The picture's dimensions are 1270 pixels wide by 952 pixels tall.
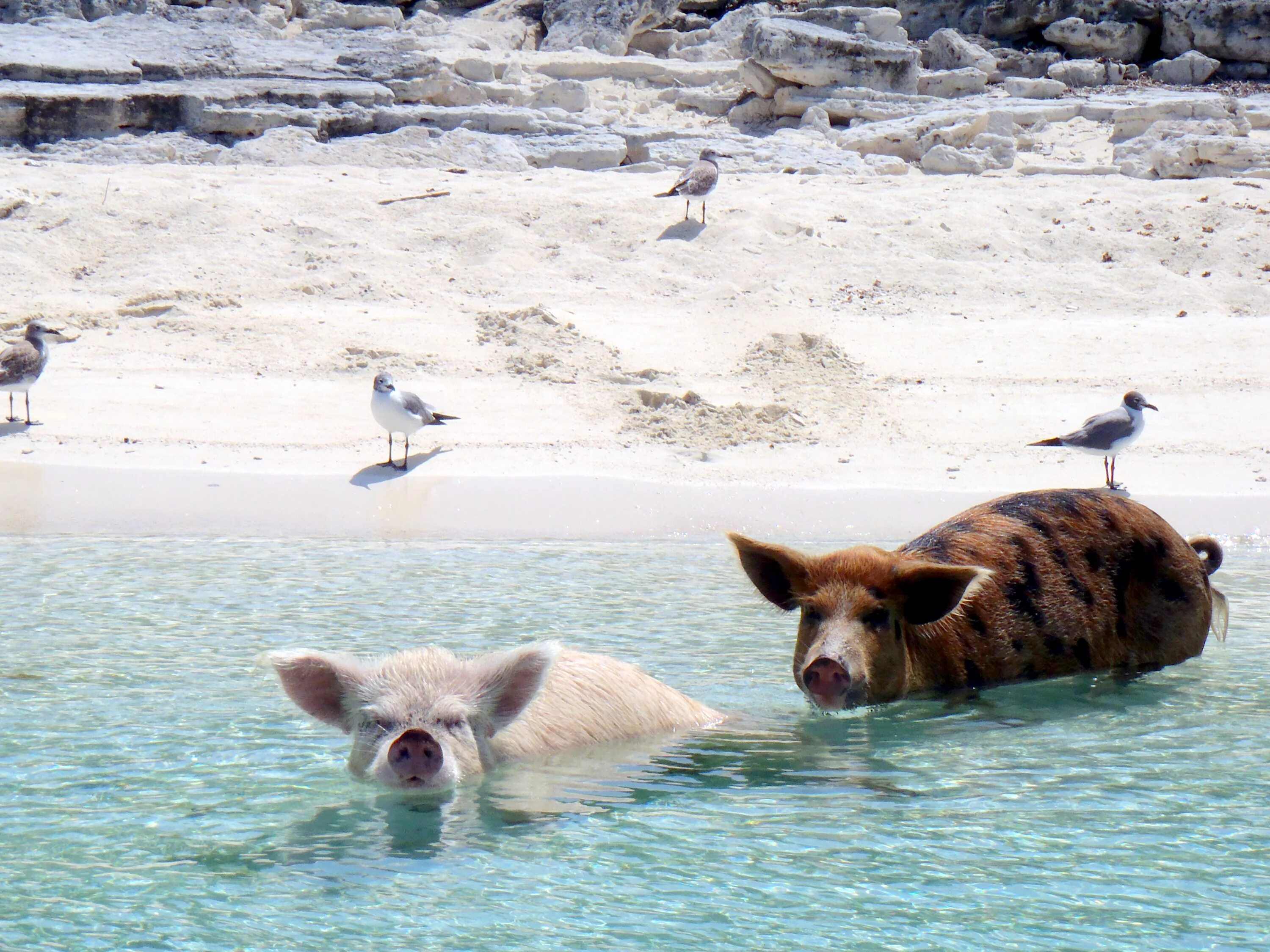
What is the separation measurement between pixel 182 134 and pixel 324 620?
466 inches

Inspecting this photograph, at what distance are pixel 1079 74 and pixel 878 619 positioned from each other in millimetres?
19004

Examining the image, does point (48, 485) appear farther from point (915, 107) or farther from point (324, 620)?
point (915, 107)

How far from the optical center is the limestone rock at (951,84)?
20281 mm

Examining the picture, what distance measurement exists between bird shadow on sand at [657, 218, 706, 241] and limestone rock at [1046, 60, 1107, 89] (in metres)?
10.1

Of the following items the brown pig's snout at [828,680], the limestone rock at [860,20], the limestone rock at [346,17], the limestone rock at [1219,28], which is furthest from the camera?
the limestone rock at [346,17]

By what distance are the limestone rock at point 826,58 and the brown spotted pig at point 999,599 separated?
14.4m

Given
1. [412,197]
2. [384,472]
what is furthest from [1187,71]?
[384,472]

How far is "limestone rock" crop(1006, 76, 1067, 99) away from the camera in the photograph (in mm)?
20297

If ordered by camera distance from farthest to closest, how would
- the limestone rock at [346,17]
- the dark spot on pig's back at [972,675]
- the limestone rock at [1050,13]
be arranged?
the limestone rock at [1050,13] → the limestone rock at [346,17] → the dark spot on pig's back at [972,675]

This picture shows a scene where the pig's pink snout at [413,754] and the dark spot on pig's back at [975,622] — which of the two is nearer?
the pig's pink snout at [413,754]

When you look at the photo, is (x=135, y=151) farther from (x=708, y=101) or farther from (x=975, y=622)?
(x=975, y=622)

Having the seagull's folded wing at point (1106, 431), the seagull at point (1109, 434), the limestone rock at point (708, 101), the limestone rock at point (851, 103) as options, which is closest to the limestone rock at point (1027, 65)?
the limestone rock at point (851, 103)

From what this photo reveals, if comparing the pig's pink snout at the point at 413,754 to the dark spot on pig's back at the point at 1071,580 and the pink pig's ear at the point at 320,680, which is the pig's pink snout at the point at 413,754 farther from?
the dark spot on pig's back at the point at 1071,580

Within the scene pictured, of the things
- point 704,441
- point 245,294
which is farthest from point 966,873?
point 245,294
